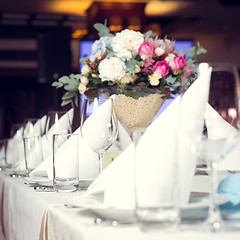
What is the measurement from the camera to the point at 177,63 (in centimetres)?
187

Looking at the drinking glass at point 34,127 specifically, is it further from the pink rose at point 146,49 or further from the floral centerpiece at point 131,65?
the pink rose at point 146,49

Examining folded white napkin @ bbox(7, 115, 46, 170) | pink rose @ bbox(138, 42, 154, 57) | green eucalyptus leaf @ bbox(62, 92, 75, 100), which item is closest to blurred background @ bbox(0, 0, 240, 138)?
folded white napkin @ bbox(7, 115, 46, 170)

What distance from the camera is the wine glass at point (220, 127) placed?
856 millimetres

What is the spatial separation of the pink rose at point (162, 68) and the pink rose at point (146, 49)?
47 mm

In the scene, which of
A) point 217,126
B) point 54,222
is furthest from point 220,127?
point 54,222

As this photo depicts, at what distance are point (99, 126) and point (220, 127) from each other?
1.84ft

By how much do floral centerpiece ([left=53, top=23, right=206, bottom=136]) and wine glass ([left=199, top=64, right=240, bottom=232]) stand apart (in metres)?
0.90

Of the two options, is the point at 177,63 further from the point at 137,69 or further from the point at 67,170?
the point at 67,170

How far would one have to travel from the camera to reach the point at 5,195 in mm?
1882

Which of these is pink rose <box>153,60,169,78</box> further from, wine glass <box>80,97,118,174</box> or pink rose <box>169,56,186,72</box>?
wine glass <box>80,97,118,174</box>

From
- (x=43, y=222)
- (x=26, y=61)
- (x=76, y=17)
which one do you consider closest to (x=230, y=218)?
(x=43, y=222)

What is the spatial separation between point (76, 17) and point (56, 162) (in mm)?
10973

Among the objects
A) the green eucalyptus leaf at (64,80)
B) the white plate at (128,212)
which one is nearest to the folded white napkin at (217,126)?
the white plate at (128,212)

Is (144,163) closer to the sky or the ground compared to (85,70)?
closer to the ground
